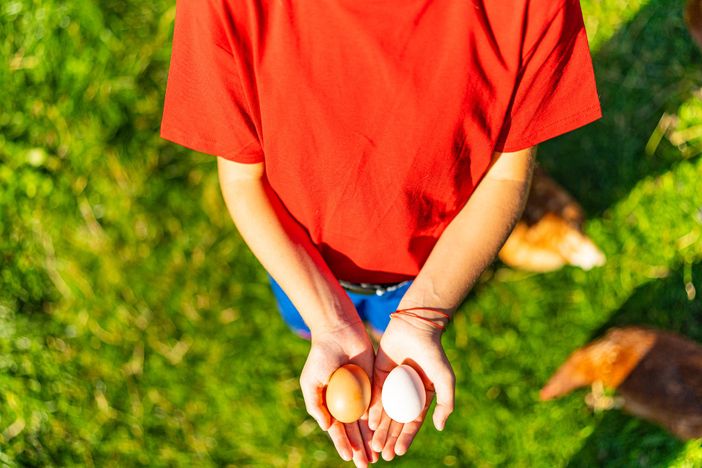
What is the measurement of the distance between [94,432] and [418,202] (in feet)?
6.03

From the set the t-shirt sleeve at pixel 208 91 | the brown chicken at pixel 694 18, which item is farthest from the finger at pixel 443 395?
the brown chicken at pixel 694 18

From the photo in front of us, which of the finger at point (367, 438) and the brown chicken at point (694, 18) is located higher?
the brown chicken at point (694, 18)

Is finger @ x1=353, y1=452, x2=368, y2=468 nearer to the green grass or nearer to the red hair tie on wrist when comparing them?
the red hair tie on wrist

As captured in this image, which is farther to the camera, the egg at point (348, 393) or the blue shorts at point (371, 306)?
the blue shorts at point (371, 306)

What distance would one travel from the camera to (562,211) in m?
2.78

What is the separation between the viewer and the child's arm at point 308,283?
1598 mm

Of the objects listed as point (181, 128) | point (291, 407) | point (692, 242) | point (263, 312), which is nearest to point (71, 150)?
point (263, 312)

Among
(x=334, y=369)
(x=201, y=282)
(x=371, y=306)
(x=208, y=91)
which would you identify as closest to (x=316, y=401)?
(x=334, y=369)

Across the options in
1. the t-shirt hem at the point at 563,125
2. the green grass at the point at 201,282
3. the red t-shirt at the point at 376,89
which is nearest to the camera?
the red t-shirt at the point at 376,89

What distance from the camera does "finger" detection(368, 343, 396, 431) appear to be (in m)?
1.75

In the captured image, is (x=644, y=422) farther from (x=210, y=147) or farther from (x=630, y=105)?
(x=210, y=147)

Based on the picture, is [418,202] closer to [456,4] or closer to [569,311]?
[456,4]

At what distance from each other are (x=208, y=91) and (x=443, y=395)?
90 centimetres

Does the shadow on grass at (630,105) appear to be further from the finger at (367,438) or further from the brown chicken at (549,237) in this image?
the finger at (367,438)
